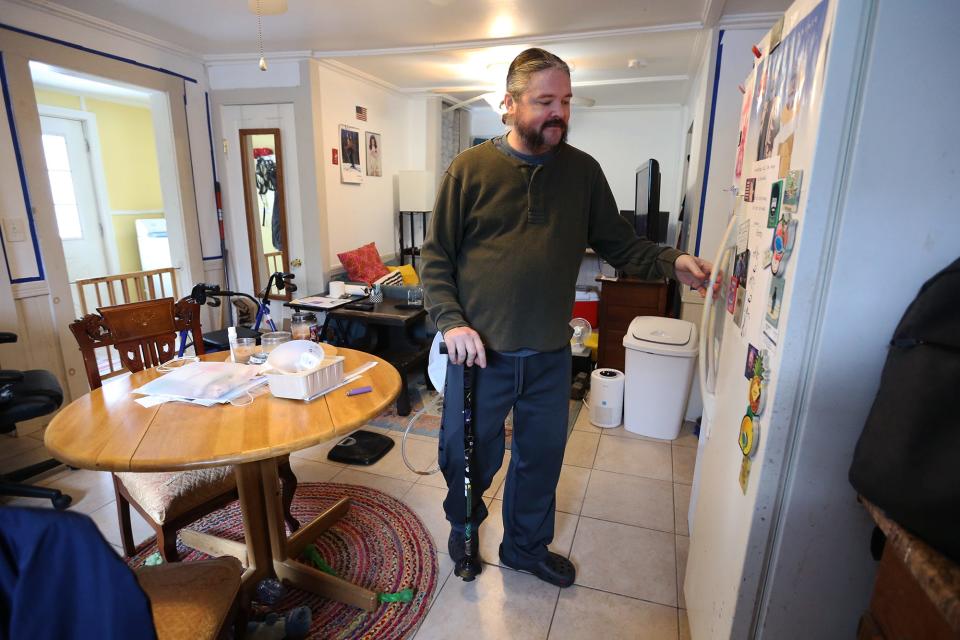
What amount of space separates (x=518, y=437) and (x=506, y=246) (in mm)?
634

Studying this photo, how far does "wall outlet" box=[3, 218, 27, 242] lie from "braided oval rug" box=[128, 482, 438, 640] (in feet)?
6.30

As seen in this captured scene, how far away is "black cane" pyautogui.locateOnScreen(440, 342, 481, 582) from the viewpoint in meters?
1.48

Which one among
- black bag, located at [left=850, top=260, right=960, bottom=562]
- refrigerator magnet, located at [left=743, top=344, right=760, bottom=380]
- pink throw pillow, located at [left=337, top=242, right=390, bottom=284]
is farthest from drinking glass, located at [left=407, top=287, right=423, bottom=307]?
black bag, located at [left=850, top=260, right=960, bottom=562]

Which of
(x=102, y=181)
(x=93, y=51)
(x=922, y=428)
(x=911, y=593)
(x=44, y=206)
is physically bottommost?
(x=911, y=593)

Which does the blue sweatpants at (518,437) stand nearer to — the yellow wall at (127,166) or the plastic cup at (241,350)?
the plastic cup at (241,350)

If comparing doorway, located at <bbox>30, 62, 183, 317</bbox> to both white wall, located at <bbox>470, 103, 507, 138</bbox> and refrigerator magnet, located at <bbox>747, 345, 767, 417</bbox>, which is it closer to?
white wall, located at <bbox>470, 103, 507, 138</bbox>

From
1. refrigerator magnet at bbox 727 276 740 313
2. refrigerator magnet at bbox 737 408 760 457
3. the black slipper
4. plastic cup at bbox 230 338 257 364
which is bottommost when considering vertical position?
the black slipper

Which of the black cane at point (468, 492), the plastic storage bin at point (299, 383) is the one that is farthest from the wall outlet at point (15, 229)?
the black cane at point (468, 492)

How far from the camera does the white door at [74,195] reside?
4.62 metres

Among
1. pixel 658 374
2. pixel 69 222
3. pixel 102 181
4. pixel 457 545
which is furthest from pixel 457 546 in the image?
pixel 102 181

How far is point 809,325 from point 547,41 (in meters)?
3.03

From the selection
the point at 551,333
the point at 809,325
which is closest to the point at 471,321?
the point at 551,333

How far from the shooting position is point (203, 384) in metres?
1.49

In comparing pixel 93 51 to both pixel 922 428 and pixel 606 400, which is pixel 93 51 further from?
pixel 922 428
